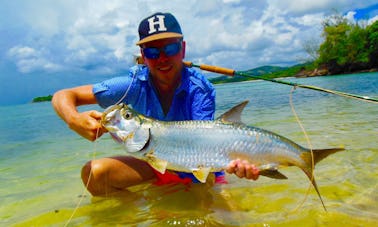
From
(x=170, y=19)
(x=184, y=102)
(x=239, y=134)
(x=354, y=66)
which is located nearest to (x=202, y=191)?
(x=184, y=102)

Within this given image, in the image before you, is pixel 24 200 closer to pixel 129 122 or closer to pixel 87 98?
pixel 87 98

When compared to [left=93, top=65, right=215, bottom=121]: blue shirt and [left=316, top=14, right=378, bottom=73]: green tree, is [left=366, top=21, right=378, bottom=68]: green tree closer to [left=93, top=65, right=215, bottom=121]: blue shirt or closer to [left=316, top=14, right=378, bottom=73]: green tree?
[left=316, top=14, right=378, bottom=73]: green tree

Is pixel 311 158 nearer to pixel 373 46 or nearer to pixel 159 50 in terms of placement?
pixel 159 50

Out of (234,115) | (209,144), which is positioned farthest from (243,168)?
(234,115)

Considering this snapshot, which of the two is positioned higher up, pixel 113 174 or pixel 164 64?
pixel 164 64

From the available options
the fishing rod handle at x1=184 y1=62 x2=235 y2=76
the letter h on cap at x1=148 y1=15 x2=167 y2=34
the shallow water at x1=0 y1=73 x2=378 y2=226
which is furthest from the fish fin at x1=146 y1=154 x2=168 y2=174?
the fishing rod handle at x1=184 y1=62 x2=235 y2=76

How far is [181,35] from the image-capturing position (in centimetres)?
338

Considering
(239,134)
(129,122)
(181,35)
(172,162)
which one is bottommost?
(172,162)

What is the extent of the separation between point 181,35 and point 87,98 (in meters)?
1.16

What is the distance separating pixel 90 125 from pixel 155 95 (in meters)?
0.97

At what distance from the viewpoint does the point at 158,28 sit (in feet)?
10.8

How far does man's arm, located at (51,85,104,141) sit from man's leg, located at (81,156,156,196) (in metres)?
0.66

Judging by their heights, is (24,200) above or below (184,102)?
below

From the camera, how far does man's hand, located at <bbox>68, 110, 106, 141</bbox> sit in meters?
2.75
